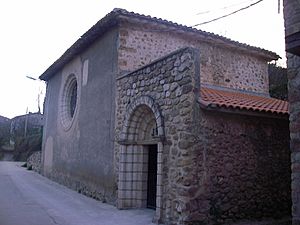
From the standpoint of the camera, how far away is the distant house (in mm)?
7016

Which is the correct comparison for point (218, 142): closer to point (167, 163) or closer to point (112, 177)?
point (167, 163)

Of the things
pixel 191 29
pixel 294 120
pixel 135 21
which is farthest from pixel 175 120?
pixel 191 29

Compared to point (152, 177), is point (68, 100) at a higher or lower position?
higher

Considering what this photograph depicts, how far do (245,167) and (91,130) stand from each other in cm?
615

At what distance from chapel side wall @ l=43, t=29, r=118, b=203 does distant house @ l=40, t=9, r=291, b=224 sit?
1.5 inches

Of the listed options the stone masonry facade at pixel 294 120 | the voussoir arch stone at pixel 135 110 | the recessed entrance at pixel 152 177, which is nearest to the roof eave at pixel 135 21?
the voussoir arch stone at pixel 135 110

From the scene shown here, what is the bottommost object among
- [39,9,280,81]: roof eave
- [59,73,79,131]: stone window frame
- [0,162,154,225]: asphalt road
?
[0,162,154,225]: asphalt road

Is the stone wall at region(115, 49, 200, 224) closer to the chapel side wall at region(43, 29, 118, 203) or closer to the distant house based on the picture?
the distant house

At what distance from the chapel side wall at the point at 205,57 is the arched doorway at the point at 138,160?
2.05m

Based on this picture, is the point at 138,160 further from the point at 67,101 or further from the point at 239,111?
the point at 67,101

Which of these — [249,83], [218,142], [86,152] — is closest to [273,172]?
[218,142]

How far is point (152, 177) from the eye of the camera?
912 cm

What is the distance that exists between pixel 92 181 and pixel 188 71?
6.04m

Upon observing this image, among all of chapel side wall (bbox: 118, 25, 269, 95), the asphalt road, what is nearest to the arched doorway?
the asphalt road
